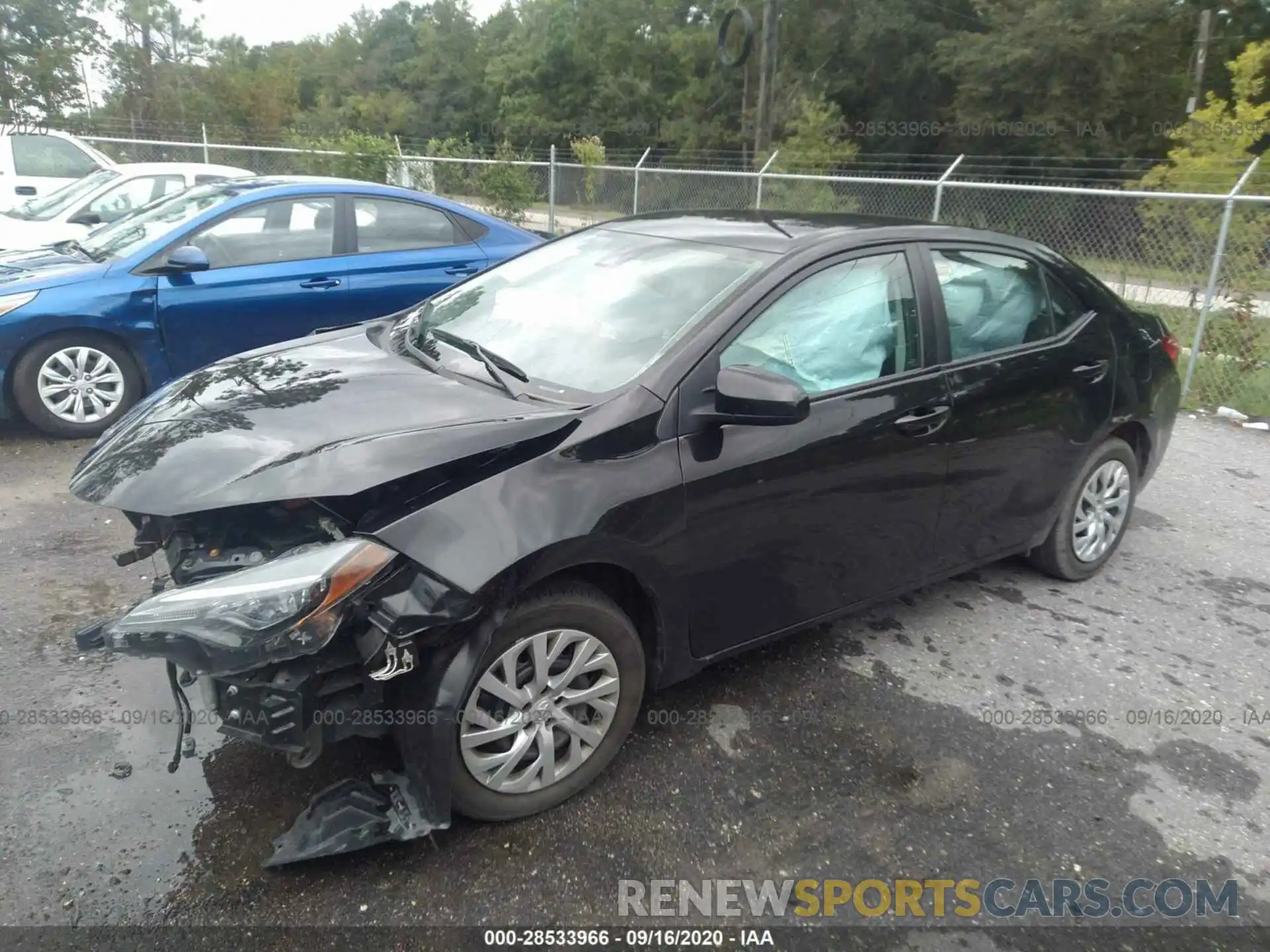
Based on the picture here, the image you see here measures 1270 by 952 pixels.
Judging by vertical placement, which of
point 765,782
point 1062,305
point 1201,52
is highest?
point 1201,52

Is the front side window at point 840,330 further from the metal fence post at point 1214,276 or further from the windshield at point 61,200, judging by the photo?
the windshield at point 61,200

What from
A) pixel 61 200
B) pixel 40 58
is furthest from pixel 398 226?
pixel 40 58

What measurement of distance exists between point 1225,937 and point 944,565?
1.56 m

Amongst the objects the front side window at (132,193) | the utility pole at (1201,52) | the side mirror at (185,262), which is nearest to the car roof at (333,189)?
the side mirror at (185,262)

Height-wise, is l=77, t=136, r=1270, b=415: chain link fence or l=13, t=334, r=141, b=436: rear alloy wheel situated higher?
l=77, t=136, r=1270, b=415: chain link fence

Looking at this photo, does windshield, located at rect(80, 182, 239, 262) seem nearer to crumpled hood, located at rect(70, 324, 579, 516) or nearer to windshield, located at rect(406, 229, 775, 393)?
windshield, located at rect(406, 229, 775, 393)

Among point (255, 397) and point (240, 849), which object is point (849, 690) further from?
point (255, 397)

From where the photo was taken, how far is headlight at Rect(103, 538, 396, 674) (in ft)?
7.17

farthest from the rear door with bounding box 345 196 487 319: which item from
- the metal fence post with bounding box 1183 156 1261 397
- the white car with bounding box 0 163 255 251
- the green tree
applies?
the green tree

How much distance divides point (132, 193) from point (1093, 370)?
9.30 meters

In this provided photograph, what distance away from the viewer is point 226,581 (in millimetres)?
2295

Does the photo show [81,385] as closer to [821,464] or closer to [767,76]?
[821,464]

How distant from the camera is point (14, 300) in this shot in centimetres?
532

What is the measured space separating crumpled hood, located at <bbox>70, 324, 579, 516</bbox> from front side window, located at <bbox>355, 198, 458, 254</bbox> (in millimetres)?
3530
